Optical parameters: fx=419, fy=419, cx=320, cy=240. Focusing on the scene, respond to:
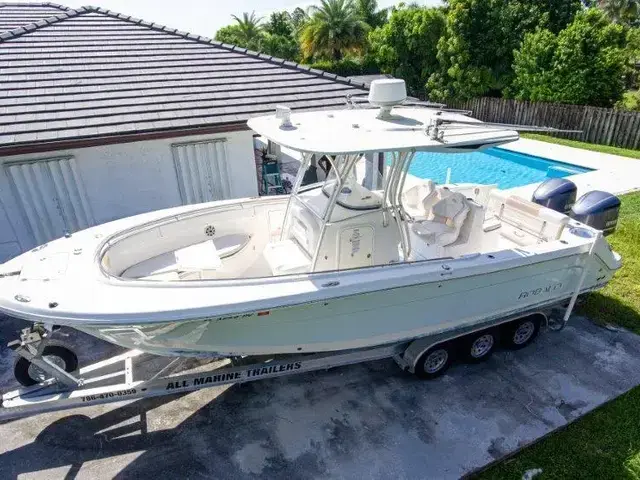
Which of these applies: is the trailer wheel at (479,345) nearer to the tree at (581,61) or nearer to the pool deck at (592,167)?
the pool deck at (592,167)

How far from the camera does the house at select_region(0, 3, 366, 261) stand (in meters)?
5.82

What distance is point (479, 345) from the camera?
15.1 feet

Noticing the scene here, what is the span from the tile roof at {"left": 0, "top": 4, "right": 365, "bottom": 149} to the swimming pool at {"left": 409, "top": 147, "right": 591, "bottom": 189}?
579 centimetres

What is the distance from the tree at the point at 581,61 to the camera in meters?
14.3

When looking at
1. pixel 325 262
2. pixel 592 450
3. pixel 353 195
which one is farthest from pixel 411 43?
pixel 592 450

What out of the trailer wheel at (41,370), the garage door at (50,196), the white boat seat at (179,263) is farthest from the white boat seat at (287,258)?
the garage door at (50,196)

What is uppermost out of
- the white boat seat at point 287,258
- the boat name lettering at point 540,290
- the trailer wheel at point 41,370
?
the white boat seat at point 287,258

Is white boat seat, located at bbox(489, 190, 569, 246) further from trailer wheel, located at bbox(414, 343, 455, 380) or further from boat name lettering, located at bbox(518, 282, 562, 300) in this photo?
trailer wheel, located at bbox(414, 343, 455, 380)

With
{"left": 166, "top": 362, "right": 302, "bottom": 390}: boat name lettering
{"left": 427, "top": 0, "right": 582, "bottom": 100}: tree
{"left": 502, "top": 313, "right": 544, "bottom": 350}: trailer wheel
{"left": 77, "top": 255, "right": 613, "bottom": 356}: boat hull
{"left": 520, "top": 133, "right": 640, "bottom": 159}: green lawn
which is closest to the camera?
{"left": 77, "top": 255, "right": 613, "bottom": 356}: boat hull

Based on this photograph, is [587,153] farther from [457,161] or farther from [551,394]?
[551,394]

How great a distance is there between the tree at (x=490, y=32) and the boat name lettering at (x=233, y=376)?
17.7 meters

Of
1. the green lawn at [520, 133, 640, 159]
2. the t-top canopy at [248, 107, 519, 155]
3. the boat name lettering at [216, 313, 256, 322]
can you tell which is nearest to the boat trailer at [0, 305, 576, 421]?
the boat name lettering at [216, 313, 256, 322]

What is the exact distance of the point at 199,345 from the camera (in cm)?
347

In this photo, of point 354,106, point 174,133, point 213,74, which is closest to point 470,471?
point 354,106
